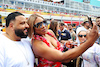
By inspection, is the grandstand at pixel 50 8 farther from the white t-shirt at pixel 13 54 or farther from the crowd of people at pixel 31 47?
the white t-shirt at pixel 13 54

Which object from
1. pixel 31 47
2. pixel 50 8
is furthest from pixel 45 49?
pixel 50 8

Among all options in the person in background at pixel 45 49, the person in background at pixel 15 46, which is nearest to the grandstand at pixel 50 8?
the person in background at pixel 45 49

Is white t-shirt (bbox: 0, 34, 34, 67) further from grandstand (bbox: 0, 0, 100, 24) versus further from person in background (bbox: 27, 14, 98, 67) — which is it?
grandstand (bbox: 0, 0, 100, 24)

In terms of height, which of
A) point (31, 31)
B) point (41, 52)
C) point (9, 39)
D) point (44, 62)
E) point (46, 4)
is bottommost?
point (44, 62)

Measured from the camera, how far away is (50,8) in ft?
97.1

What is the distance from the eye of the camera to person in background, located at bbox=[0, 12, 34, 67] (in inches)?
47.5

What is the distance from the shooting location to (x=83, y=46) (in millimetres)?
1110

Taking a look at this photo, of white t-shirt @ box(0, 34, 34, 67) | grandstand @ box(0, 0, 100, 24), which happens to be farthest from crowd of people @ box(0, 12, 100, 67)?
grandstand @ box(0, 0, 100, 24)

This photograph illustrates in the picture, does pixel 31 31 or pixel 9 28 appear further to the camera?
pixel 31 31

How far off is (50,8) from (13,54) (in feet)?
96.7

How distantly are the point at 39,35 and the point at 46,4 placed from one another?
2732 cm

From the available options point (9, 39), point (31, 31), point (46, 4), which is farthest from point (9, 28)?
point (46, 4)

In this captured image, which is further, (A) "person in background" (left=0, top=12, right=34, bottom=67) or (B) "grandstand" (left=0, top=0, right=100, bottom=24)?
(B) "grandstand" (left=0, top=0, right=100, bottom=24)

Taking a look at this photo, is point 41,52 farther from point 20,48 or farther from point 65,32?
point 65,32
